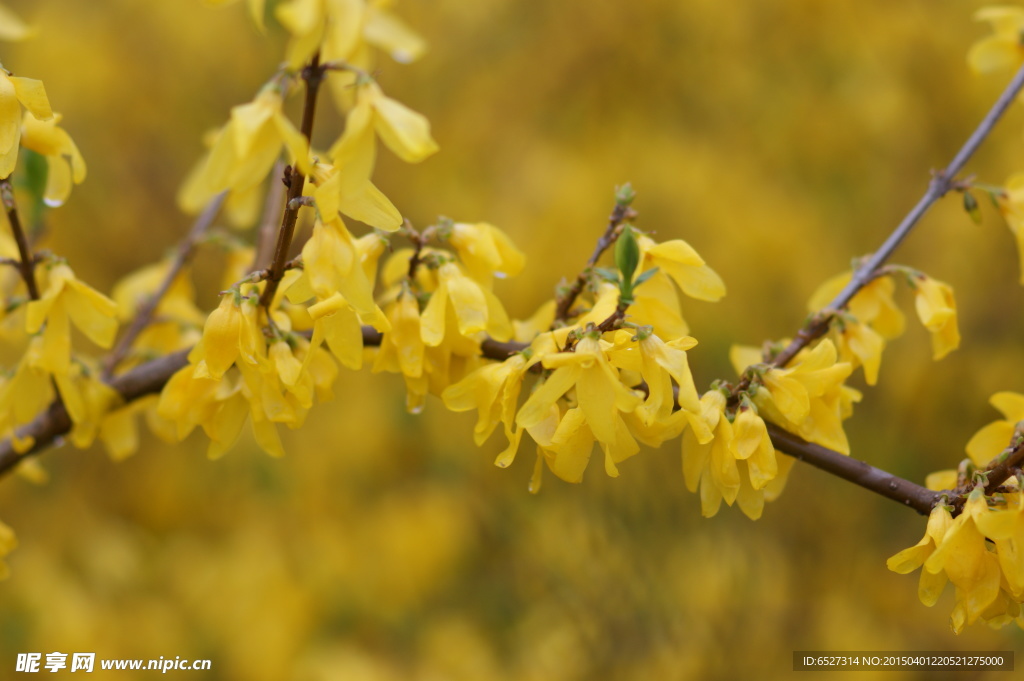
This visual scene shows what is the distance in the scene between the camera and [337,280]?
0.59 m

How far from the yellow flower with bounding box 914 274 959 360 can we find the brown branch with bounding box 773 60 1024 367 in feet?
0.15

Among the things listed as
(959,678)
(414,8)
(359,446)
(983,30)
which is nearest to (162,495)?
(359,446)

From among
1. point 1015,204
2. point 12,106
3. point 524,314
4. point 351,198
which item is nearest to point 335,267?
point 351,198

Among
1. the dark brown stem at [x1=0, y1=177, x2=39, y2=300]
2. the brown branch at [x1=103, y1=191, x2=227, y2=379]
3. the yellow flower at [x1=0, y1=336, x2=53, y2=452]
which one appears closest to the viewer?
the dark brown stem at [x1=0, y1=177, x2=39, y2=300]

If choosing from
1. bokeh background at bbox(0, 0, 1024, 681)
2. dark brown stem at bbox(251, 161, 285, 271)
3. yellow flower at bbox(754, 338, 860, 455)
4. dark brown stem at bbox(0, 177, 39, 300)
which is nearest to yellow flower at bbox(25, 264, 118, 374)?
dark brown stem at bbox(0, 177, 39, 300)

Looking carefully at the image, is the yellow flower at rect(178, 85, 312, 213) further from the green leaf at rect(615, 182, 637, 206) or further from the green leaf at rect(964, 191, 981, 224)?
the green leaf at rect(964, 191, 981, 224)

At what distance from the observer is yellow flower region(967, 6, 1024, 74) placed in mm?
1015

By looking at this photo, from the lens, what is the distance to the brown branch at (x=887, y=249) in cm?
82

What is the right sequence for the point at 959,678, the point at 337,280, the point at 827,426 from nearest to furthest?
the point at 337,280, the point at 827,426, the point at 959,678

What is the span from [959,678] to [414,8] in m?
2.56

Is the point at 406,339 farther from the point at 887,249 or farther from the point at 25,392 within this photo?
the point at 887,249

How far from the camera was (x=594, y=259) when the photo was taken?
73 centimetres

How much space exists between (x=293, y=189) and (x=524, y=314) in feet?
6.00

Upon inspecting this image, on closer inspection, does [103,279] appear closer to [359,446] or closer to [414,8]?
[359,446]
